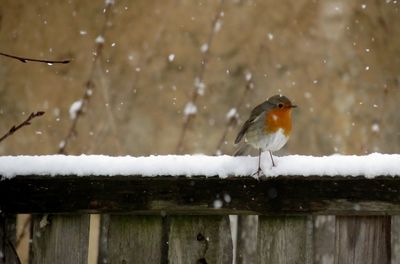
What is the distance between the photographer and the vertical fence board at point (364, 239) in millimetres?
2121

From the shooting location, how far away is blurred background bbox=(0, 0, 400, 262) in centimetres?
399

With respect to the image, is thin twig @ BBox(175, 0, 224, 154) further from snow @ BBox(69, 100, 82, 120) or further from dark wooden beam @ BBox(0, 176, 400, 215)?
dark wooden beam @ BBox(0, 176, 400, 215)

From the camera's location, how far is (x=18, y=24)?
4047mm

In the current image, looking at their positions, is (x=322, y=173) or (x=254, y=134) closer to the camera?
(x=322, y=173)

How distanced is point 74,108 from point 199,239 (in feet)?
6.44

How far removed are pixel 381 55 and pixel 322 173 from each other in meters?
2.10

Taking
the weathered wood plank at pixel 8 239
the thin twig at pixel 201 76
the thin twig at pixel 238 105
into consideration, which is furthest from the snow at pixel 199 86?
the weathered wood plank at pixel 8 239

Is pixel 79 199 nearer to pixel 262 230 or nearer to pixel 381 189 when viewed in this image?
pixel 262 230

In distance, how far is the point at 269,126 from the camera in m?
3.29

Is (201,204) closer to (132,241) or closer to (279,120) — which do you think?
(132,241)

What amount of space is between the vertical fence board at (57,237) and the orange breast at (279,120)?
1302 millimetres

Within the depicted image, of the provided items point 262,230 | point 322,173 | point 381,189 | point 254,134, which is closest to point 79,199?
point 262,230

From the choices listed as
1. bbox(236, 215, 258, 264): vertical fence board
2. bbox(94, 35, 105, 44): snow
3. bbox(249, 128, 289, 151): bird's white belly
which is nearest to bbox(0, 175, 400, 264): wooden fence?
bbox(249, 128, 289, 151): bird's white belly

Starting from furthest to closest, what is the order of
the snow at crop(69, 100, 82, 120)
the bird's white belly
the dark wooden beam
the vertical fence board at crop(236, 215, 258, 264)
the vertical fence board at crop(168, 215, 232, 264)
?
the snow at crop(69, 100, 82, 120)
the vertical fence board at crop(236, 215, 258, 264)
the bird's white belly
the vertical fence board at crop(168, 215, 232, 264)
the dark wooden beam
